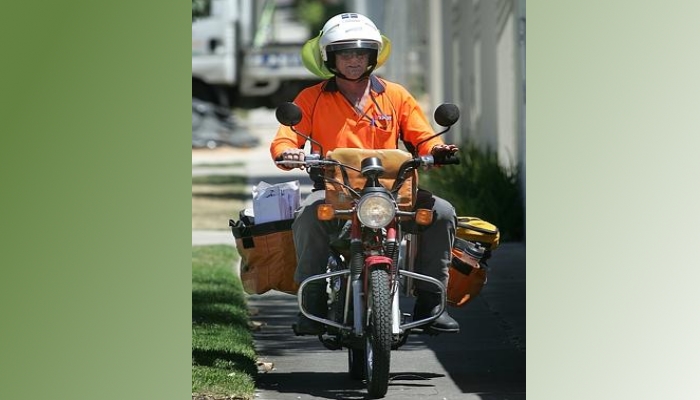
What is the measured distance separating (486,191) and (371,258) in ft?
24.1

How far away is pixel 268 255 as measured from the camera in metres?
7.84

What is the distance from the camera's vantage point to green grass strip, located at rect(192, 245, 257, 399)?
7.50 meters

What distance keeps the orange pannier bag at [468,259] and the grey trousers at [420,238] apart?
0.32 m

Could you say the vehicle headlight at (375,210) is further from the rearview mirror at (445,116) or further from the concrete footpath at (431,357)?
the concrete footpath at (431,357)

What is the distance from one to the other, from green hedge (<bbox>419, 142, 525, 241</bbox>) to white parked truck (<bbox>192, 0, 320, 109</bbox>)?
15.7 m

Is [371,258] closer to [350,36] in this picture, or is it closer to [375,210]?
[375,210]

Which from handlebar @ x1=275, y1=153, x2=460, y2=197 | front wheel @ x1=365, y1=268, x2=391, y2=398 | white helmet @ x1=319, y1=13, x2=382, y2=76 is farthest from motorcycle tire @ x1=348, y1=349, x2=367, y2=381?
white helmet @ x1=319, y1=13, x2=382, y2=76

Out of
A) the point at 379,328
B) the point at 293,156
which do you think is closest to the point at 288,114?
the point at 293,156

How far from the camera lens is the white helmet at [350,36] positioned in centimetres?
752
